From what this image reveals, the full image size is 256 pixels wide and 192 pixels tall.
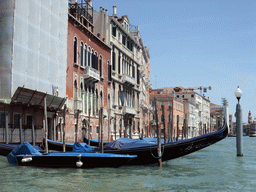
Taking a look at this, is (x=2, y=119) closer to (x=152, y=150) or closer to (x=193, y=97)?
(x=152, y=150)

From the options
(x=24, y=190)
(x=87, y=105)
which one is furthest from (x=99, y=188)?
(x=87, y=105)

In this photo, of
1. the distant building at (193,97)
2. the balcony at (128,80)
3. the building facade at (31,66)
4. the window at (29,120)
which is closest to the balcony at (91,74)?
the building facade at (31,66)

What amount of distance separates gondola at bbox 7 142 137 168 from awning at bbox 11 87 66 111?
11.7ft

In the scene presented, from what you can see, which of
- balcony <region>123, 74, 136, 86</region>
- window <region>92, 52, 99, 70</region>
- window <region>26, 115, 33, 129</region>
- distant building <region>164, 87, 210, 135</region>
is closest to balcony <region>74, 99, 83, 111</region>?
window <region>26, 115, 33, 129</region>

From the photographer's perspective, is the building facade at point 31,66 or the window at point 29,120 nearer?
the building facade at point 31,66

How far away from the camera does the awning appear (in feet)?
49.0

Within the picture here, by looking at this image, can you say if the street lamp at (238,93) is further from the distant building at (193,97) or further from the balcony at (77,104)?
the distant building at (193,97)

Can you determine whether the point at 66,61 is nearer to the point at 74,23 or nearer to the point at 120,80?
the point at 74,23

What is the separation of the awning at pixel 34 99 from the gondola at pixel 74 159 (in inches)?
140

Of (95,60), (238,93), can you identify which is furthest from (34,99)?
(238,93)

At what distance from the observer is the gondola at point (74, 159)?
10.9 meters

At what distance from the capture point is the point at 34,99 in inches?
631

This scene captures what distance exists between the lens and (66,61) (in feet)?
60.4

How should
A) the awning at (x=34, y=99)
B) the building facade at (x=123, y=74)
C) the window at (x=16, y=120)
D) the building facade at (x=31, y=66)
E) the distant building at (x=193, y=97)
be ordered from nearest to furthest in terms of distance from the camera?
the building facade at (x=31, y=66) < the awning at (x=34, y=99) < the window at (x=16, y=120) < the building facade at (x=123, y=74) < the distant building at (x=193, y=97)
